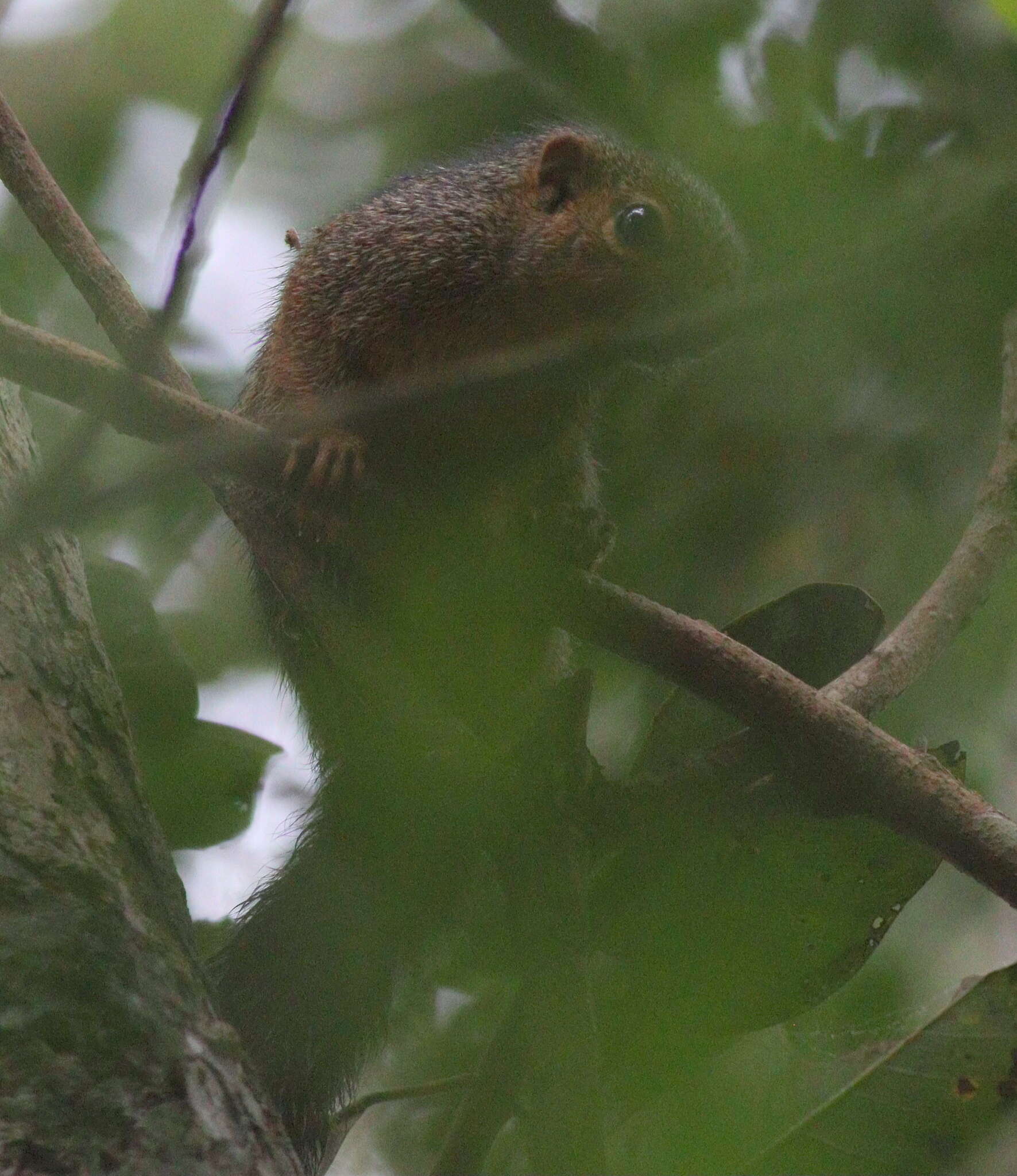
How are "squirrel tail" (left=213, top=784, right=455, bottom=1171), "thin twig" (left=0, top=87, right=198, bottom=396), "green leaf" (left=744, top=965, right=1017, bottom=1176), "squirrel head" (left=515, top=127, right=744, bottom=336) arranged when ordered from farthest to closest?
"squirrel head" (left=515, top=127, right=744, bottom=336) < "squirrel tail" (left=213, top=784, right=455, bottom=1171) < "thin twig" (left=0, top=87, right=198, bottom=396) < "green leaf" (left=744, top=965, right=1017, bottom=1176)

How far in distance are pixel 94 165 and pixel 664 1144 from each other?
3.29 metres

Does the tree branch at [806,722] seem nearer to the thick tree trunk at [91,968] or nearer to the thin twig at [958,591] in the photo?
the thin twig at [958,591]

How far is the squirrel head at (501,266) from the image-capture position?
338 centimetres

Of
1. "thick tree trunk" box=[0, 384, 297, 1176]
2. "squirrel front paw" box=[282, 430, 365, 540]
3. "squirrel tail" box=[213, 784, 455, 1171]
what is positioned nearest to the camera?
"thick tree trunk" box=[0, 384, 297, 1176]

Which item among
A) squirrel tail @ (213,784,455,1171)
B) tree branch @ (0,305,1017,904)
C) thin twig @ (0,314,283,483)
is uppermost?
thin twig @ (0,314,283,483)

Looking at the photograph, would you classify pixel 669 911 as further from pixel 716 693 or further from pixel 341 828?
pixel 341 828

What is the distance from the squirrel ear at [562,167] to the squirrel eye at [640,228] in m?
0.37

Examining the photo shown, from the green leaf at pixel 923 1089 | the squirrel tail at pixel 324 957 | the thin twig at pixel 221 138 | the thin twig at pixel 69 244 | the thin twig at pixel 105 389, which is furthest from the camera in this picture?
the squirrel tail at pixel 324 957

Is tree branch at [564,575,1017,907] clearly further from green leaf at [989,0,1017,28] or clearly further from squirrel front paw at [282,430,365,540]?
green leaf at [989,0,1017,28]

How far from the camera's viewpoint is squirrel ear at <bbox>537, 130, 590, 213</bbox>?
374cm

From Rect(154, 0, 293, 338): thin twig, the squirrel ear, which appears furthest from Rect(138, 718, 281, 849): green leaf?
Rect(154, 0, 293, 338): thin twig

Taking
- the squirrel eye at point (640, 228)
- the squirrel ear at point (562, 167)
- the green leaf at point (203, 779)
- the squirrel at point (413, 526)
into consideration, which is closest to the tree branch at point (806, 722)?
the squirrel at point (413, 526)

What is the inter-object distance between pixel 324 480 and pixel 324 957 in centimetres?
103

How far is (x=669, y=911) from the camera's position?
2424 millimetres
